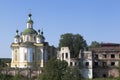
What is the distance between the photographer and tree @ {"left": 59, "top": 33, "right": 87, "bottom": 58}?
10710 centimetres

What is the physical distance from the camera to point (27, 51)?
92.9m

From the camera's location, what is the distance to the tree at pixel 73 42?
10710 centimetres

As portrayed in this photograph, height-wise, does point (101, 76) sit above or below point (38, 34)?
below

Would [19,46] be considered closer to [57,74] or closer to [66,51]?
[66,51]

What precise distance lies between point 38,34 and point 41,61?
5.68 m

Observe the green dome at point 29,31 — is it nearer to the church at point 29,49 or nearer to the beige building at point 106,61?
the church at point 29,49

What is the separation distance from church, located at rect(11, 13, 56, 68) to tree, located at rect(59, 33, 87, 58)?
1068cm

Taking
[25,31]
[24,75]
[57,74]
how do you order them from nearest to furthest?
1. [57,74]
2. [24,75]
3. [25,31]

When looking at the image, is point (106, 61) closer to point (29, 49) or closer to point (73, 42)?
point (29, 49)

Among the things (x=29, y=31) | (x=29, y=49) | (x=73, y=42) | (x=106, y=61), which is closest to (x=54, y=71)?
(x=29, y=49)

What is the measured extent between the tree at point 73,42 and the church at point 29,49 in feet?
35.1

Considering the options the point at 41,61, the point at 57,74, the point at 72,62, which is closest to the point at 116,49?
the point at 72,62

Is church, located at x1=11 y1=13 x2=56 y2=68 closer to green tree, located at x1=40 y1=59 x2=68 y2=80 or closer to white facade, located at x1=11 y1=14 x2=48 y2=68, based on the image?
white facade, located at x1=11 y1=14 x2=48 y2=68

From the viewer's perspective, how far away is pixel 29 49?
93188 mm
